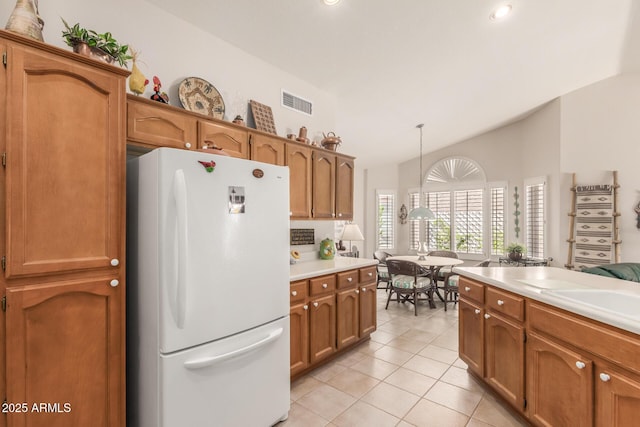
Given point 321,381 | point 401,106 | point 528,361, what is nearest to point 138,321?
point 321,381

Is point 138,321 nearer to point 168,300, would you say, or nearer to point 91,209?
point 168,300

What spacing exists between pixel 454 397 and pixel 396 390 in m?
0.44

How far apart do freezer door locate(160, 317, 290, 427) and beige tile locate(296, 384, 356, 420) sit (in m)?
0.28

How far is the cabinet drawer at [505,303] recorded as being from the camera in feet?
6.45

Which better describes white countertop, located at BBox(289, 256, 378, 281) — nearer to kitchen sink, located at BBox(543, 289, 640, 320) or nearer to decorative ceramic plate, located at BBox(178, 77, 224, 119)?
decorative ceramic plate, located at BBox(178, 77, 224, 119)

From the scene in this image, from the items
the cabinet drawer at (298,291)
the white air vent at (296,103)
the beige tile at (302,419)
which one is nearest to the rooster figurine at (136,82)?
the white air vent at (296,103)

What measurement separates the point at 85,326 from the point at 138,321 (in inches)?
9.6

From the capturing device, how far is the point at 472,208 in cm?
657

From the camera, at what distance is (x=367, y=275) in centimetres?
335

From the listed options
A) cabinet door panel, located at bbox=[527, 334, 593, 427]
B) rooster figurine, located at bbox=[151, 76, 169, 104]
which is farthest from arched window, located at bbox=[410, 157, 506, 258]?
rooster figurine, located at bbox=[151, 76, 169, 104]

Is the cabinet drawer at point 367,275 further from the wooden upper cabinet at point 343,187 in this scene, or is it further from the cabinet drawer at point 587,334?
the cabinet drawer at point 587,334

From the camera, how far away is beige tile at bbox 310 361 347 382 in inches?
106

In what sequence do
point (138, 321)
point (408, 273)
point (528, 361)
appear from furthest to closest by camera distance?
point (408, 273)
point (528, 361)
point (138, 321)

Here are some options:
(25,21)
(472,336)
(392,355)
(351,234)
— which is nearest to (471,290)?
(472,336)
